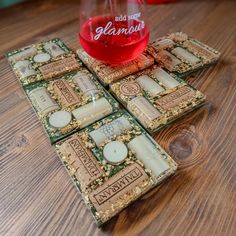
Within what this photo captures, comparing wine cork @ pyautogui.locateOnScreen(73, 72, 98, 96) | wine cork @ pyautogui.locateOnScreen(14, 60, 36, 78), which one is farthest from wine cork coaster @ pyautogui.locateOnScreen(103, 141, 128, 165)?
wine cork @ pyautogui.locateOnScreen(14, 60, 36, 78)

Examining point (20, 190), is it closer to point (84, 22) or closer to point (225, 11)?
point (84, 22)

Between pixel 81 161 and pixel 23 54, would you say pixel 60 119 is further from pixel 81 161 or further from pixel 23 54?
pixel 23 54

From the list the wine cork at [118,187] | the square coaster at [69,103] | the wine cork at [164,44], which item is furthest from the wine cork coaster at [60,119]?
the wine cork at [164,44]

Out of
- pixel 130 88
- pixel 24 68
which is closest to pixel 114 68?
pixel 130 88

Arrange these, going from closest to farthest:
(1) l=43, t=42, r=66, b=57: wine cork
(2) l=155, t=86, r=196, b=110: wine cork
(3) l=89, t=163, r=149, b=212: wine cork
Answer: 1. (3) l=89, t=163, r=149, b=212: wine cork
2. (2) l=155, t=86, r=196, b=110: wine cork
3. (1) l=43, t=42, r=66, b=57: wine cork

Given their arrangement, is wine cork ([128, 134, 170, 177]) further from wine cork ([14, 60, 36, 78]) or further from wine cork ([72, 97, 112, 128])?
wine cork ([14, 60, 36, 78])

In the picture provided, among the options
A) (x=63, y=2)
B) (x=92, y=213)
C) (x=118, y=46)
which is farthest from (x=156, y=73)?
(x=63, y=2)
